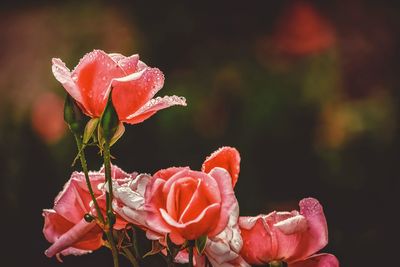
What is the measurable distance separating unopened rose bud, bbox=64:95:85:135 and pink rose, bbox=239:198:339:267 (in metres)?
0.13

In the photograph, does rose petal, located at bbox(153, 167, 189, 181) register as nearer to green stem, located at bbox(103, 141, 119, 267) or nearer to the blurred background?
green stem, located at bbox(103, 141, 119, 267)

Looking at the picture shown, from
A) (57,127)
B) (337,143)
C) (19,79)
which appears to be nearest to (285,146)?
(337,143)

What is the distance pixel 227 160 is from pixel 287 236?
69mm

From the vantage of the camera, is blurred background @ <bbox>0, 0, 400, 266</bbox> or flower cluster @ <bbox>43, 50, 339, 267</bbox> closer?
flower cluster @ <bbox>43, 50, 339, 267</bbox>

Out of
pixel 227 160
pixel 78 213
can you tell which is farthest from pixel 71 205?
pixel 227 160

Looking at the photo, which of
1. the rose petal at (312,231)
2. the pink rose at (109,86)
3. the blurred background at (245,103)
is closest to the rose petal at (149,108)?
the pink rose at (109,86)

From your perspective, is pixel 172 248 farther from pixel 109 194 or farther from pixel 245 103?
pixel 245 103

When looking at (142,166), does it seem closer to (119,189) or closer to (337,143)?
(337,143)

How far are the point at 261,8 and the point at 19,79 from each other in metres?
0.72

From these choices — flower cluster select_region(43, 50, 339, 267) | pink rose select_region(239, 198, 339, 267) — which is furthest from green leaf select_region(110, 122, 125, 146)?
pink rose select_region(239, 198, 339, 267)

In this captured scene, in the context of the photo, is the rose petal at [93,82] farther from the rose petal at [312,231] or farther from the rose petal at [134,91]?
the rose petal at [312,231]

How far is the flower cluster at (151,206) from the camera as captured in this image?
1.69ft

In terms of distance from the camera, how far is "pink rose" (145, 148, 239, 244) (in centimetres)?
51

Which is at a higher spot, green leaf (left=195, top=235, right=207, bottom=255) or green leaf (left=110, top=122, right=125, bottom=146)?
green leaf (left=110, top=122, right=125, bottom=146)
